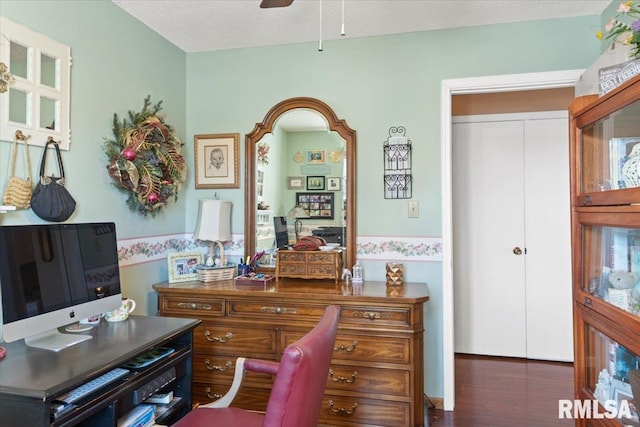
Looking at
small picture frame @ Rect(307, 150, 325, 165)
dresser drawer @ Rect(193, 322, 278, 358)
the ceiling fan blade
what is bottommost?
dresser drawer @ Rect(193, 322, 278, 358)

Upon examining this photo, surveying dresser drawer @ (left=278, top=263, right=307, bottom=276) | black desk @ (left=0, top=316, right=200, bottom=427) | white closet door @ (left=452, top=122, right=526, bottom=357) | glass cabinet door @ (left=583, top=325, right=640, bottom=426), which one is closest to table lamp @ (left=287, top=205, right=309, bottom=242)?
dresser drawer @ (left=278, top=263, right=307, bottom=276)

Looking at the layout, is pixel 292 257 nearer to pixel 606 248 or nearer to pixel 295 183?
pixel 295 183

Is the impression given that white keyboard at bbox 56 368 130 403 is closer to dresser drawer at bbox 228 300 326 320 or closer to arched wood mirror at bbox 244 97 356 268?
dresser drawer at bbox 228 300 326 320

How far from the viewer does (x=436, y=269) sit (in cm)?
265

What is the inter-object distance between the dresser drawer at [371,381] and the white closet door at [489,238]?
1679 millimetres

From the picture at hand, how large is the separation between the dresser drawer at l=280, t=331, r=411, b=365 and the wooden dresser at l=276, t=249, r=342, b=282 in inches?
17.3

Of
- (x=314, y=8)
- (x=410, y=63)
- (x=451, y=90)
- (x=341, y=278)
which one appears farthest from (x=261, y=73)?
(x=341, y=278)

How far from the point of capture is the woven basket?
2.66 m

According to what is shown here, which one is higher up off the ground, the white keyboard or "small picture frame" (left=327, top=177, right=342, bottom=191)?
"small picture frame" (left=327, top=177, right=342, bottom=191)

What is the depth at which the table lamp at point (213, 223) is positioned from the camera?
2760mm

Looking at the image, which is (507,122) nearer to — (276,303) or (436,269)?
(436,269)

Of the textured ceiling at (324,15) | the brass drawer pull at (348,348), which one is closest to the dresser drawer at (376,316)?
the brass drawer pull at (348,348)

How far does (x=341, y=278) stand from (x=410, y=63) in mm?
1554

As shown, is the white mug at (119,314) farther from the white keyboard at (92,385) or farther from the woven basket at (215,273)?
the woven basket at (215,273)
